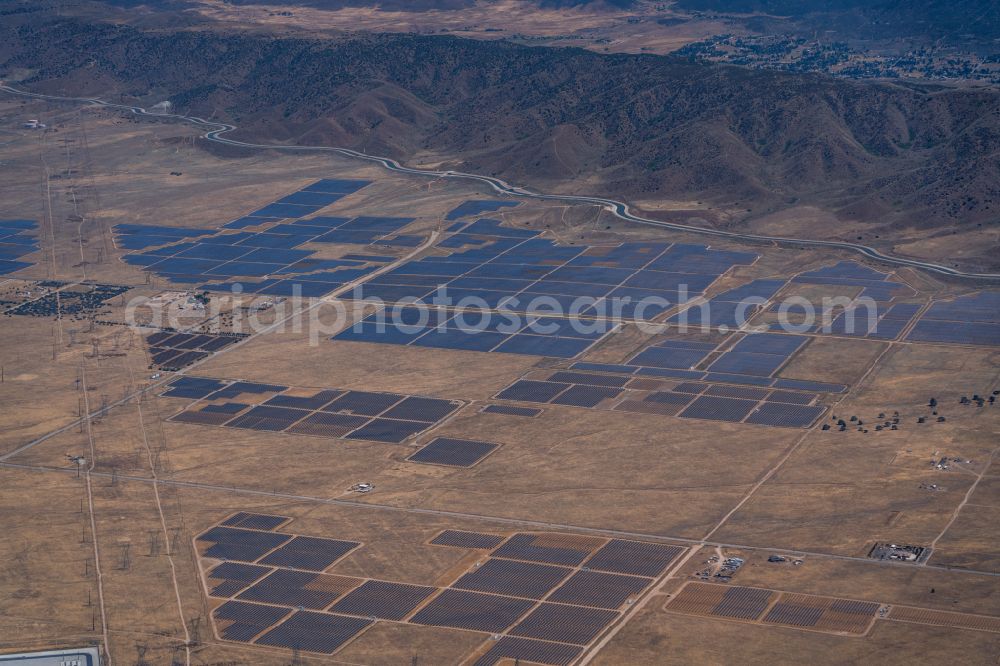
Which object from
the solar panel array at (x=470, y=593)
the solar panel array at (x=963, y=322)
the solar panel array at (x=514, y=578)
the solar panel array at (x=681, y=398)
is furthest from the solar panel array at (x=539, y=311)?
the solar panel array at (x=514, y=578)

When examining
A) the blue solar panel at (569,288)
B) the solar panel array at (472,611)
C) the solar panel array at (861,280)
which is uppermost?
the solar panel array at (861,280)

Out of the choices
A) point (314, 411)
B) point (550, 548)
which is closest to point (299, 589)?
point (550, 548)

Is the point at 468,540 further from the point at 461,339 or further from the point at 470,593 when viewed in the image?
the point at 461,339

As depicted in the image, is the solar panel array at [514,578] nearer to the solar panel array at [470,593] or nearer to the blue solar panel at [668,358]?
the solar panel array at [470,593]

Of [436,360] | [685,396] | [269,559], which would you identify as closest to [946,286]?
[685,396]

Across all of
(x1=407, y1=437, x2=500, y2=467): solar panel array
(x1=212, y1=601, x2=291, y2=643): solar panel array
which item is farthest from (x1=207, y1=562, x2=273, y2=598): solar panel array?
(x1=407, y1=437, x2=500, y2=467): solar panel array
